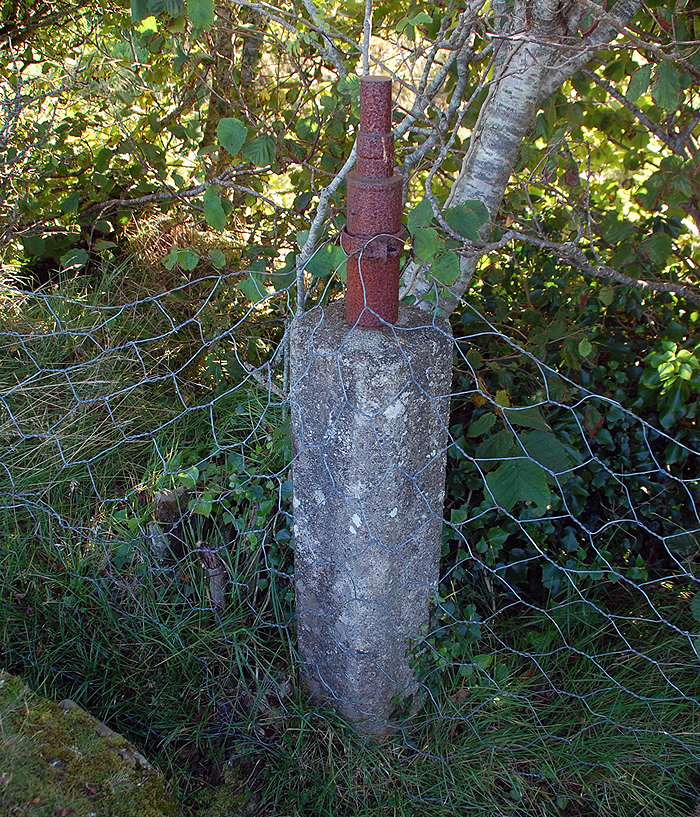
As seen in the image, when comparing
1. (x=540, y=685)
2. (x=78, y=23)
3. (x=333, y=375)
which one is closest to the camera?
(x=333, y=375)

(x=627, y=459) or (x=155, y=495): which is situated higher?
(x=627, y=459)

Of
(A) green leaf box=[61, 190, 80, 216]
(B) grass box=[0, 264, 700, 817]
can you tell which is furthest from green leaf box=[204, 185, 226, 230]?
(A) green leaf box=[61, 190, 80, 216]

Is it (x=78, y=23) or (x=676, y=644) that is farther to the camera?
(x=78, y=23)

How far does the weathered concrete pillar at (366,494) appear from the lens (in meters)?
1.54

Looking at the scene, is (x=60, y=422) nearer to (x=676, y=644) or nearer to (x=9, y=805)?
(x=9, y=805)

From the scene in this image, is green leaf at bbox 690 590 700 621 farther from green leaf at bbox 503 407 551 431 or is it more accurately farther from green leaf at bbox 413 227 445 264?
green leaf at bbox 413 227 445 264

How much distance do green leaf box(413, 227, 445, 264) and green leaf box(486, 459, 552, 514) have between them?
2.12 feet

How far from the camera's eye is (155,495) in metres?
2.37

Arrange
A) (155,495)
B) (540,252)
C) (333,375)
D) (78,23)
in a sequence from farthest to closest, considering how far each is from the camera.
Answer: (78,23)
(540,252)
(155,495)
(333,375)

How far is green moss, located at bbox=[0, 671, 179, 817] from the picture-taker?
1423mm

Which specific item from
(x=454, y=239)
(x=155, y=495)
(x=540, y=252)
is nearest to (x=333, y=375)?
(x=454, y=239)

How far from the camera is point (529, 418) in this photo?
77.6 inches

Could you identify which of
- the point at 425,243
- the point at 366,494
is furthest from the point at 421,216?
the point at 366,494

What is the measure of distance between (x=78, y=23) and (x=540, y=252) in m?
3.11
